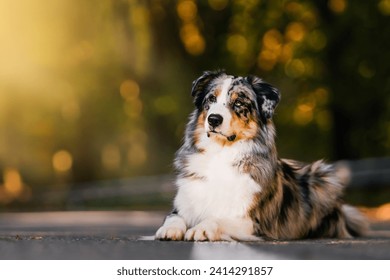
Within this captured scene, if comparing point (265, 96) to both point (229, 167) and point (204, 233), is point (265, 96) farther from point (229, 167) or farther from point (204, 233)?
point (204, 233)

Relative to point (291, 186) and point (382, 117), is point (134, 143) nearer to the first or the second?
point (382, 117)

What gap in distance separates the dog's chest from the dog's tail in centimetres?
206

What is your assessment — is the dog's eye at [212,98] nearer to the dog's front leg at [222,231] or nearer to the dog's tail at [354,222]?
the dog's front leg at [222,231]

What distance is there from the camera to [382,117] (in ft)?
96.6

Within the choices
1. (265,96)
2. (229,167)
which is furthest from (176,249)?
(265,96)

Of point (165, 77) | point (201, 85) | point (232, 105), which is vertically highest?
point (201, 85)

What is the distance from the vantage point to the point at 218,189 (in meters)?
10.7

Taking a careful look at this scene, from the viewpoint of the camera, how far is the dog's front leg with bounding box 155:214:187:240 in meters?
10.4

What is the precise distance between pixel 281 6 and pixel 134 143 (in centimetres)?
1135

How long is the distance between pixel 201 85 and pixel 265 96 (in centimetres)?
68

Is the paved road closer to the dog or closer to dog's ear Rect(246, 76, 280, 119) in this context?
the dog

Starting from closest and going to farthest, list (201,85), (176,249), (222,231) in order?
(176,249)
(222,231)
(201,85)

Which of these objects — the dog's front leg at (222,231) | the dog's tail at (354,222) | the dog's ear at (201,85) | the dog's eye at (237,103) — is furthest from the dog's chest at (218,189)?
the dog's tail at (354,222)
